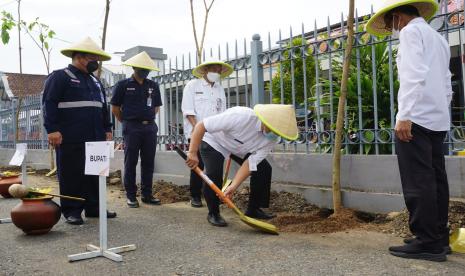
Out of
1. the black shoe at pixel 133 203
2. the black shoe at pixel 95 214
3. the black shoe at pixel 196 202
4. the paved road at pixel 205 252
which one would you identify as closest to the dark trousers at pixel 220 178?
the paved road at pixel 205 252

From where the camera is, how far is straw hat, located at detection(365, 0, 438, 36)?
10.8 ft

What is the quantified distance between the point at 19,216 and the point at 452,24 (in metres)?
4.30

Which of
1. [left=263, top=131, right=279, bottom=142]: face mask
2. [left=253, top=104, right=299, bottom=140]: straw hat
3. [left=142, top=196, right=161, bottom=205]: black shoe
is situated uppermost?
[left=253, top=104, right=299, bottom=140]: straw hat

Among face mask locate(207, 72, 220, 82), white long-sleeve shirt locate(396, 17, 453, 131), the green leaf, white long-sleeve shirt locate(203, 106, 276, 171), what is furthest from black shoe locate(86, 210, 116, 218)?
the green leaf

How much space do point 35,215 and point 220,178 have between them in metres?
1.70

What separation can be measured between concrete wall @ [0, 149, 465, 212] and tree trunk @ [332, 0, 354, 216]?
0.91 feet

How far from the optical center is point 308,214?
16.2 feet

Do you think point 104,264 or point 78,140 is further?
point 78,140

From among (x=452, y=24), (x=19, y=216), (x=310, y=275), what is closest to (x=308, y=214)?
(x=310, y=275)

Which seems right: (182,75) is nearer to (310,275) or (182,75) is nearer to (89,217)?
(89,217)

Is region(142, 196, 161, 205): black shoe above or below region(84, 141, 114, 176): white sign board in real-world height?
below

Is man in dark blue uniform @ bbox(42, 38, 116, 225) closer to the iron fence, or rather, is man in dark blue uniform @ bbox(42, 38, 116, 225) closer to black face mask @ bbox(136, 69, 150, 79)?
black face mask @ bbox(136, 69, 150, 79)

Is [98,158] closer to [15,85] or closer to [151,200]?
[151,200]

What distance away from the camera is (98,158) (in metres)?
3.54
